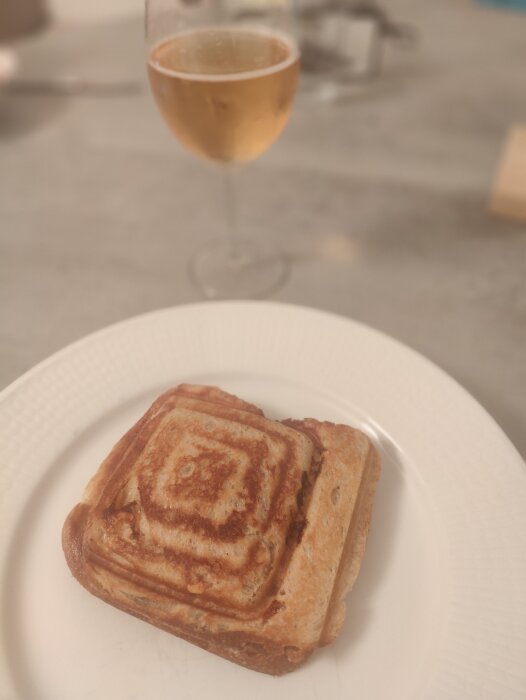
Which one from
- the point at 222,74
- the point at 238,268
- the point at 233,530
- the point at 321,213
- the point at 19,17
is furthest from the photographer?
the point at 19,17

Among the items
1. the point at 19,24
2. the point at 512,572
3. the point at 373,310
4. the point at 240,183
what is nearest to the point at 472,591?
the point at 512,572

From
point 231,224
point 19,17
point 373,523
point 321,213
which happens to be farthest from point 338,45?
point 373,523

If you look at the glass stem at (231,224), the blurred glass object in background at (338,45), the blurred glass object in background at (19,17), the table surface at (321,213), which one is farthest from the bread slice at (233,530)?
the blurred glass object in background at (19,17)

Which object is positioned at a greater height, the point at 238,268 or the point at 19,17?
the point at 19,17

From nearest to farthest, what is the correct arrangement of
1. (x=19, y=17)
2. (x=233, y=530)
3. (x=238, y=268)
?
Answer: (x=233, y=530) → (x=238, y=268) → (x=19, y=17)

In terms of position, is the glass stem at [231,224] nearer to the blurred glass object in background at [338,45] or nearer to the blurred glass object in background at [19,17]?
the blurred glass object in background at [338,45]

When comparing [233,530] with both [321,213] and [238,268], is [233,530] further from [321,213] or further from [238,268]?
[321,213]
